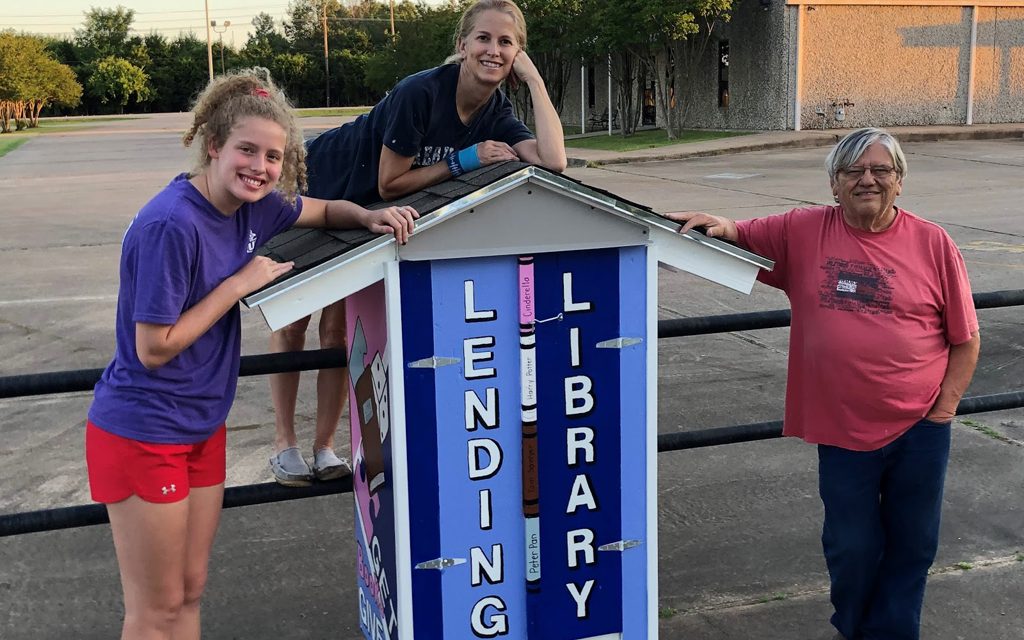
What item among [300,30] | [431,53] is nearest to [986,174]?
[431,53]

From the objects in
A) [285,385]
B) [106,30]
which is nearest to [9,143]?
[285,385]

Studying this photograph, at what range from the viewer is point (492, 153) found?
9.93 ft

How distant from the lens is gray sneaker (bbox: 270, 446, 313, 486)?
317cm

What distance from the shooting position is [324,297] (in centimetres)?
249

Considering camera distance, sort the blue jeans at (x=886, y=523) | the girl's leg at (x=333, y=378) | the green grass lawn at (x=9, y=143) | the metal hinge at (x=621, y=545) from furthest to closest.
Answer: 1. the green grass lawn at (x=9, y=143)
2. the girl's leg at (x=333, y=378)
3. the blue jeans at (x=886, y=523)
4. the metal hinge at (x=621, y=545)

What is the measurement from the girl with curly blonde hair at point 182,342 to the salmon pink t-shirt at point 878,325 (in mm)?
1309

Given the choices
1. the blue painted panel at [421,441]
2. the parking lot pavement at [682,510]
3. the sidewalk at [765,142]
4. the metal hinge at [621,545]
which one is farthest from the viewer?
the sidewalk at [765,142]

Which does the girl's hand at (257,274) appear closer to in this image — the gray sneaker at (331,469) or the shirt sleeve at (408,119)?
the shirt sleeve at (408,119)

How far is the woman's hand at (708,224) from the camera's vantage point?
2848mm

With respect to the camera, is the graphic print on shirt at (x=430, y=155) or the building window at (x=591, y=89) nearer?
the graphic print on shirt at (x=430, y=155)

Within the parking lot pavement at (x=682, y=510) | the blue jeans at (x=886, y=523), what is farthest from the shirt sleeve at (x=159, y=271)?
the blue jeans at (x=886, y=523)

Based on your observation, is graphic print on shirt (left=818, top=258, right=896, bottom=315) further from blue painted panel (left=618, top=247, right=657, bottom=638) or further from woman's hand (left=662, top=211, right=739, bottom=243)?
blue painted panel (left=618, top=247, right=657, bottom=638)

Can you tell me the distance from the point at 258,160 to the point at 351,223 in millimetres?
382

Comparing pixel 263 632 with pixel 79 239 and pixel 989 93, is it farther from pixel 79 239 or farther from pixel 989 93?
pixel 989 93
